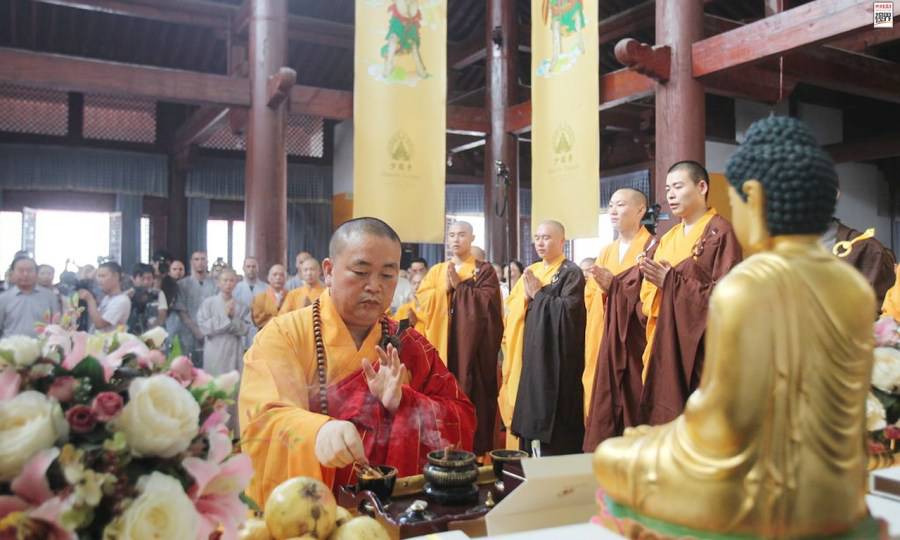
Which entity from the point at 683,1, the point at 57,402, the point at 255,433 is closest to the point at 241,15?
the point at 683,1

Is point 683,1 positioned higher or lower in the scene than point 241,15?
lower

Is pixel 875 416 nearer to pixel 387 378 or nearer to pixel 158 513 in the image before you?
pixel 387 378

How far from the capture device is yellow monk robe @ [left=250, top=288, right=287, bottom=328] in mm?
6070

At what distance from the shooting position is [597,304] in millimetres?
4375

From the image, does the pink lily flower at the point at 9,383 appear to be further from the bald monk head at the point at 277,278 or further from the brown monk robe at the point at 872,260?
the bald monk head at the point at 277,278

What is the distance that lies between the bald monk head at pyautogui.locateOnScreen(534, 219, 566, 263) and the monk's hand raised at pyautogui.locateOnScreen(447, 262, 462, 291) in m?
0.66

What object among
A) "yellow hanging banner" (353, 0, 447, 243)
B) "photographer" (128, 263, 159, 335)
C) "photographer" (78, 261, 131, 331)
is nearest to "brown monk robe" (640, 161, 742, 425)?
"yellow hanging banner" (353, 0, 447, 243)

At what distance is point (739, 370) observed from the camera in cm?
81

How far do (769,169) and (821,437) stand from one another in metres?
0.32

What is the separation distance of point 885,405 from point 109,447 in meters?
1.68

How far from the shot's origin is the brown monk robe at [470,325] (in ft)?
16.3

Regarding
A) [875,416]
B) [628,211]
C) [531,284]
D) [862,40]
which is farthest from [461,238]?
[862,40]

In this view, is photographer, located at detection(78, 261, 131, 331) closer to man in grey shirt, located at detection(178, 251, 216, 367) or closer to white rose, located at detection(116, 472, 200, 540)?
man in grey shirt, located at detection(178, 251, 216, 367)

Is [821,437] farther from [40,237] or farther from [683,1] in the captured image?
[40,237]
